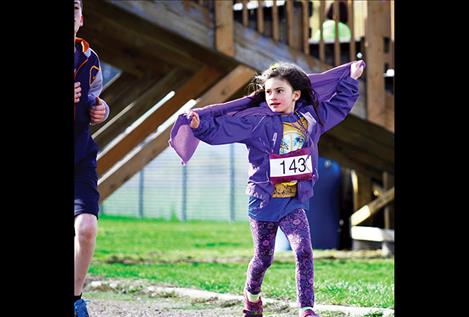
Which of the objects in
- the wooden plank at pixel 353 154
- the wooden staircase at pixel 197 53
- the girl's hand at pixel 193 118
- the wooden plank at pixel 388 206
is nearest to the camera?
the girl's hand at pixel 193 118

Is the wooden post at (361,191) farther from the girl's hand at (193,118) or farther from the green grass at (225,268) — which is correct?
the girl's hand at (193,118)

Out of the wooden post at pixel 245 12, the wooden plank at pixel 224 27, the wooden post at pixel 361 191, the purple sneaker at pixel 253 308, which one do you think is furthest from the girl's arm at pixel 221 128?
the wooden post at pixel 361 191

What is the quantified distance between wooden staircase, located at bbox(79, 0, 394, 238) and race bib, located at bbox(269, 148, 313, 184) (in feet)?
12.1

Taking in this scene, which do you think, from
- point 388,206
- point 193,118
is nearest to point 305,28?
point 388,206

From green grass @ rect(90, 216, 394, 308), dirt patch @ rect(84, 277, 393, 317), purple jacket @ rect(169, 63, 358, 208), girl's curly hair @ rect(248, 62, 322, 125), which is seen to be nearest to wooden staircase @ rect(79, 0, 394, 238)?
green grass @ rect(90, 216, 394, 308)

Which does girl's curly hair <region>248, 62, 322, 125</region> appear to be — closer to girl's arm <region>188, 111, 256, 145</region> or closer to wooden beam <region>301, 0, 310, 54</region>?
girl's arm <region>188, 111, 256, 145</region>

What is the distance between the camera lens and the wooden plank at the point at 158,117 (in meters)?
8.30

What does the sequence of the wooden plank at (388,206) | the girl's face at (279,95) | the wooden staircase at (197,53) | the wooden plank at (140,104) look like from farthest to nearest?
1. the wooden plank at (388,206)
2. the wooden plank at (140,104)
3. the wooden staircase at (197,53)
4. the girl's face at (279,95)

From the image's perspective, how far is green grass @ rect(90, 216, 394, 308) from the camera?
19.4ft

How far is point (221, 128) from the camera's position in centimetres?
429

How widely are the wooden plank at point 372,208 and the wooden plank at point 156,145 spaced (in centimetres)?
285
